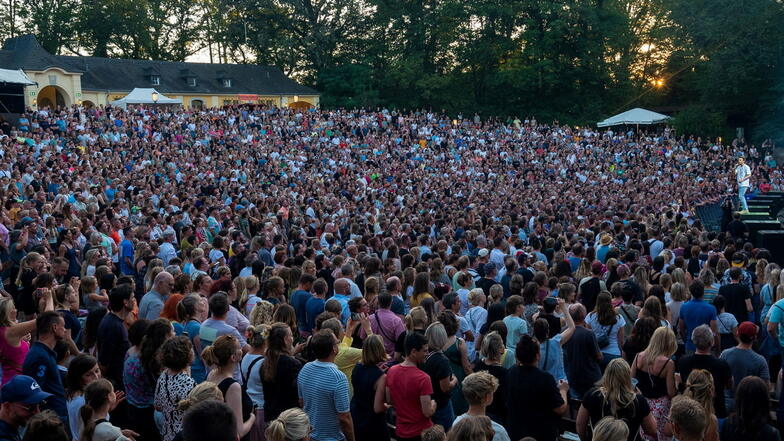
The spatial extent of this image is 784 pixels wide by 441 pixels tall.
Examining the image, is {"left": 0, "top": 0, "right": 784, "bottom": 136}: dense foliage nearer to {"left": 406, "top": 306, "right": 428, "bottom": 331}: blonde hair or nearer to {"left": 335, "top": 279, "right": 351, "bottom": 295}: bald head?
{"left": 335, "top": 279, "right": 351, "bottom": 295}: bald head

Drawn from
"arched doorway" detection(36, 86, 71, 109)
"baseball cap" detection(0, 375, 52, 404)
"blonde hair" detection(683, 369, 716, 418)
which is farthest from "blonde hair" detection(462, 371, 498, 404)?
"arched doorway" detection(36, 86, 71, 109)

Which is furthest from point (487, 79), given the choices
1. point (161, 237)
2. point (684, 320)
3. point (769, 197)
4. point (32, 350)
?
point (32, 350)

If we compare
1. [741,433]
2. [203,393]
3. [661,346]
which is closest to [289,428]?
[203,393]

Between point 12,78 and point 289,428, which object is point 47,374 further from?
point 12,78

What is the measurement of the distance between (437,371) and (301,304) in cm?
282

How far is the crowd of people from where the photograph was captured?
180 inches

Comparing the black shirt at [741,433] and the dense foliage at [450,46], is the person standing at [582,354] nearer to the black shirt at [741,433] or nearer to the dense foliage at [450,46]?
the black shirt at [741,433]

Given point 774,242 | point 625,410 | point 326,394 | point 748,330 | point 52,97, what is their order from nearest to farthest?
point 625,410, point 326,394, point 748,330, point 774,242, point 52,97

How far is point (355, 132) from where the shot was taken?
32.2 meters

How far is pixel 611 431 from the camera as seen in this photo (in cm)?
390

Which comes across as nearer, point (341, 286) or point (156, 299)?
point (156, 299)

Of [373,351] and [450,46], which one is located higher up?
[450,46]

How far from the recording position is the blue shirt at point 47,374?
498 centimetres

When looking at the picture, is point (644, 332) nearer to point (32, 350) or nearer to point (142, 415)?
point (142, 415)
